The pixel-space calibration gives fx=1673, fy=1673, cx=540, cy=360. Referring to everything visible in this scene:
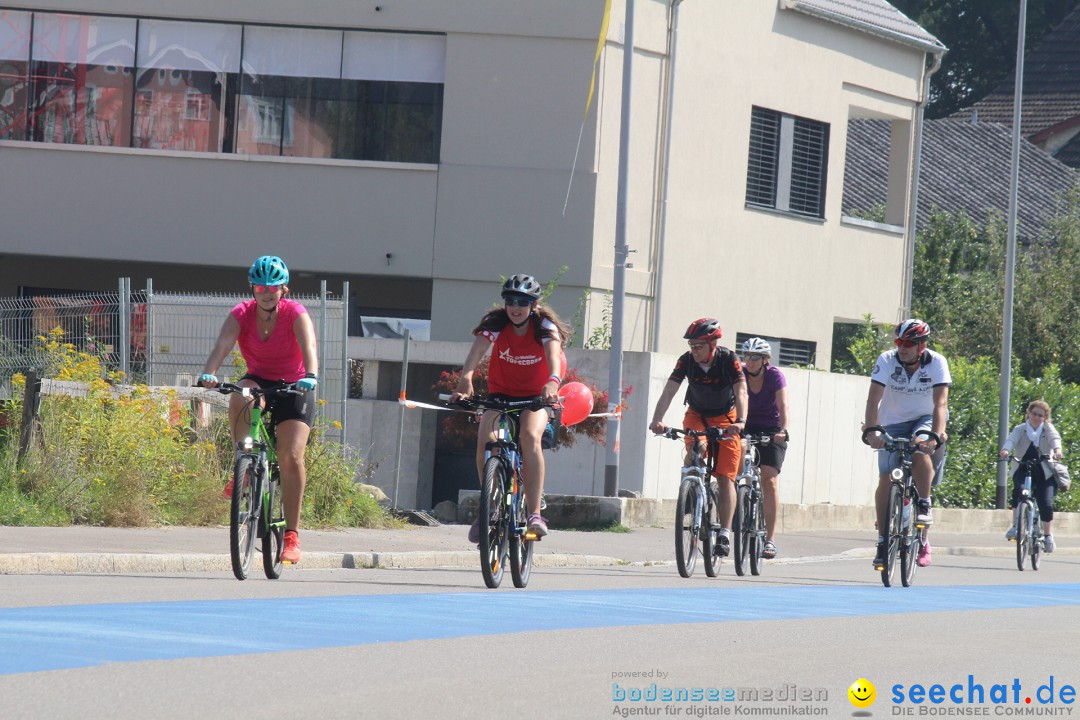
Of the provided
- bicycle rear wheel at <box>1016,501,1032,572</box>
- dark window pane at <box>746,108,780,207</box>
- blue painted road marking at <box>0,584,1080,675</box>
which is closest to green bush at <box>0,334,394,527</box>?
blue painted road marking at <box>0,584,1080,675</box>

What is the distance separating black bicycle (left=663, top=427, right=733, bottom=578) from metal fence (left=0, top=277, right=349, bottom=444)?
5.15 meters

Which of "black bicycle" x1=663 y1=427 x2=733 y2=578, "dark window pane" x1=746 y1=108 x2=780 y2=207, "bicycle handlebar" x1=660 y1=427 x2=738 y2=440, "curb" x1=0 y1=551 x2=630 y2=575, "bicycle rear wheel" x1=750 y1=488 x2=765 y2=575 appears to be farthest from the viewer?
"dark window pane" x1=746 y1=108 x2=780 y2=207

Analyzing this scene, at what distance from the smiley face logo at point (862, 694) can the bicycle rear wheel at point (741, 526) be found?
5.66 m

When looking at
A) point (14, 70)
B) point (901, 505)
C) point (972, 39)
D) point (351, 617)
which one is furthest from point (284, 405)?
point (972, 39)

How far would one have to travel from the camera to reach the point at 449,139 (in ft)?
76.5

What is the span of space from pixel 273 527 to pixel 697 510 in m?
3.48

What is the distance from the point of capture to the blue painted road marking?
23.3 ft

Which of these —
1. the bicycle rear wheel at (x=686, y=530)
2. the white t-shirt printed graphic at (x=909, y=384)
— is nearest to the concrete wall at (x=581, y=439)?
the white t-shirt printed graphic at (x=909, y=384)

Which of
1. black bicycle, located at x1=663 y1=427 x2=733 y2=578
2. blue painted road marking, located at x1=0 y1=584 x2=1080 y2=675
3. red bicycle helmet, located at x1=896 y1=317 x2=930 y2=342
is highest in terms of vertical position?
red bicycle helmet, located at x1=896 y1=317 x2=930 y2=342

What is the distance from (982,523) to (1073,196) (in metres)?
13.3

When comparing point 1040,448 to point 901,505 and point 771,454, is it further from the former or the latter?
point 901,505

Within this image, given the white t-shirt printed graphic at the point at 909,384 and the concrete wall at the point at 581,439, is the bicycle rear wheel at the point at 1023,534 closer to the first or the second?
the concrete wall at the point at 581,439

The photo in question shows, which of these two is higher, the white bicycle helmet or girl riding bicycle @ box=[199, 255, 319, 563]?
the white bicycle helmet

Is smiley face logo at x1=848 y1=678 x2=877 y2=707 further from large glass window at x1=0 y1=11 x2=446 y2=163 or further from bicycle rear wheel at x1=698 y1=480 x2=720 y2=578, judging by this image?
large glass window at x1=0 y1=11 x2=446 y2=163
